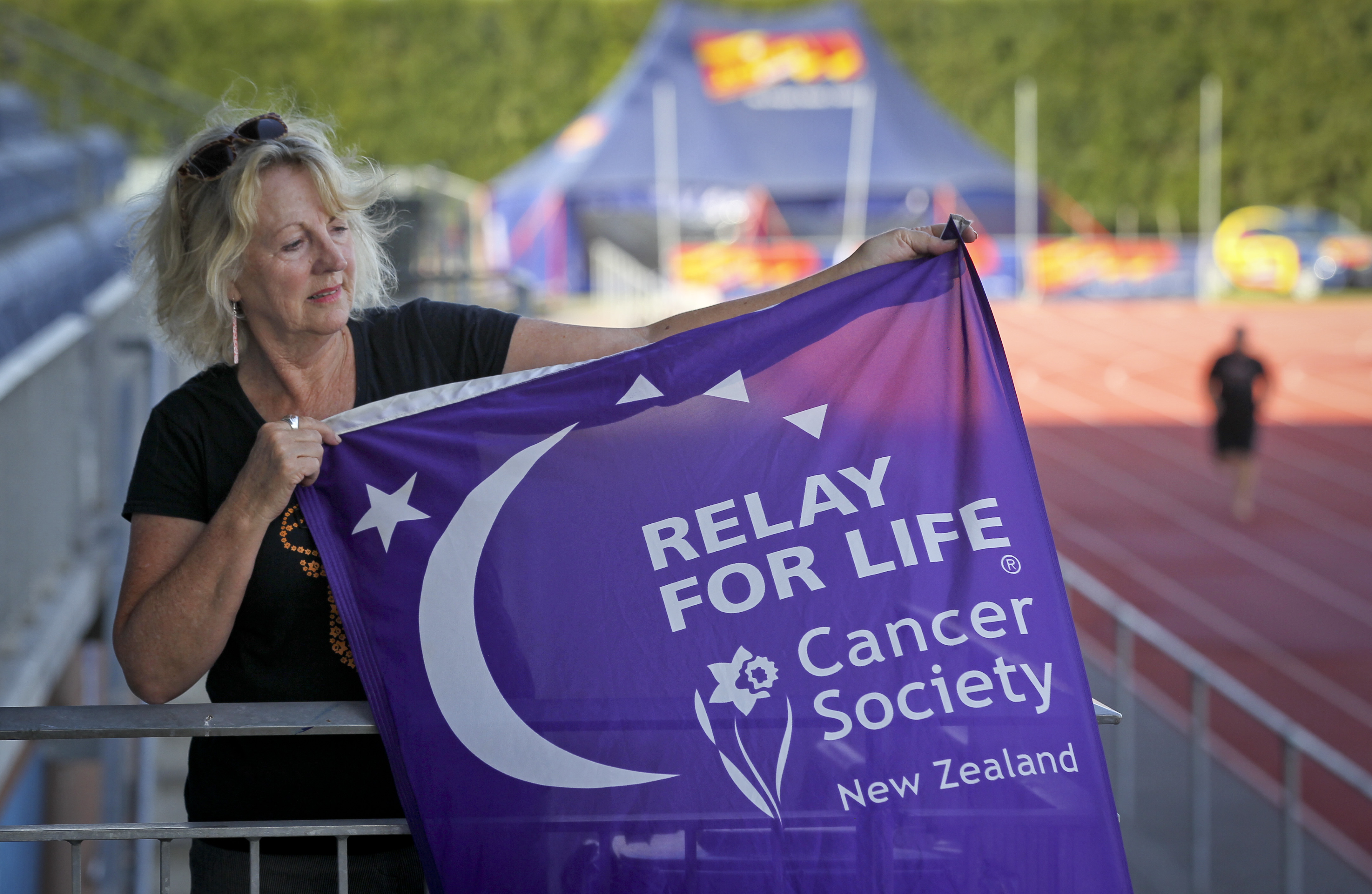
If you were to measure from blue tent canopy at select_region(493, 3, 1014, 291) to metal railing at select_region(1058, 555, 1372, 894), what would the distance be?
1723 centimetres

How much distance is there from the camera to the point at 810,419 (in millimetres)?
2119

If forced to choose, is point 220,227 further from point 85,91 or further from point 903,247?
point 85,91

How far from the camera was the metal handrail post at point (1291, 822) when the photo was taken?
4934 millimetres

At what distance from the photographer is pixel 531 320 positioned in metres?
2.36

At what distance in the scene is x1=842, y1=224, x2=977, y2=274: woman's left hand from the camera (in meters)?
2.20

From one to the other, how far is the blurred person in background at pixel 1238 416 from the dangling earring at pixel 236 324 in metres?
11.9

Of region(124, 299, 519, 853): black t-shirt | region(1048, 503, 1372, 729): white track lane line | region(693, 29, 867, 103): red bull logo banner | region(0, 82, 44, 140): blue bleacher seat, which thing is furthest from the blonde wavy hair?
region(693, 29, 867, 103): red bull logo banner

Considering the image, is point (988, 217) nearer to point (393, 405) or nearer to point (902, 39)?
point (902, 39)

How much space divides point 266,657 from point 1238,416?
1210 centimetres

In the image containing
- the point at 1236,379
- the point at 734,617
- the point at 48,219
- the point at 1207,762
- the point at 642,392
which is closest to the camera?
the point at 734,617

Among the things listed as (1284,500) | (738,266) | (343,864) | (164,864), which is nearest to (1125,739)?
(343,864)

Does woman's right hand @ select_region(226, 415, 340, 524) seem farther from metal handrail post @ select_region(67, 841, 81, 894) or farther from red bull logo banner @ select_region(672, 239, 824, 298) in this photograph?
red bull logo banner @ select_region(672, 239, 824, 298)

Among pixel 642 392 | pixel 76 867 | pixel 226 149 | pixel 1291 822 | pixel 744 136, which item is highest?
pixel 744 136

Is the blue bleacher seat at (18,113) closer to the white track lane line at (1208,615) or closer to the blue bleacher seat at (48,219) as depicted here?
the blue bleacher seat at (48,219)
